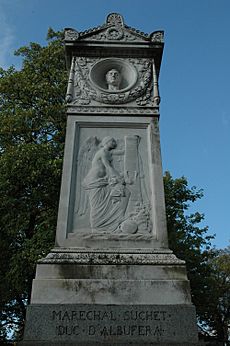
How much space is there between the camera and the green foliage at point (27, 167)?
13.3m

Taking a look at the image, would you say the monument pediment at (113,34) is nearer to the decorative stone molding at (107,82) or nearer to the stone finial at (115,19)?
the stone finial at (115,19)

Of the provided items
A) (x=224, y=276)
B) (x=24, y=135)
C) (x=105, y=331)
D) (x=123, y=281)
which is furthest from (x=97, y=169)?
(x=224, y=276)

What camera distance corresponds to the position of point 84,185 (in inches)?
269

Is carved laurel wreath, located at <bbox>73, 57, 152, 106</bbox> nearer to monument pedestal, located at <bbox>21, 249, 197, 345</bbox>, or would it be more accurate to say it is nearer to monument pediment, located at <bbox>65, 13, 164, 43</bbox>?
monument pediment, located at <bbox>65, 13, 164, 43</bbox>

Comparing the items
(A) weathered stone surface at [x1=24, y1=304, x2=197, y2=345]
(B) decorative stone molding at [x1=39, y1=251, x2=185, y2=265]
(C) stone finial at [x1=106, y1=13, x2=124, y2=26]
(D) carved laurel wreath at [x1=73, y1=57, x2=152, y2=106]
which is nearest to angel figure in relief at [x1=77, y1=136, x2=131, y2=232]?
(B) decorative stone molding at [x1=39, y1=251, x2=185, y2=265]

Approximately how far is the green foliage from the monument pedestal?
712cm

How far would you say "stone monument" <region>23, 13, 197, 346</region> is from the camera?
518cm

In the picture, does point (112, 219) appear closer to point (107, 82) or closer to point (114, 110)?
point (114, 110)

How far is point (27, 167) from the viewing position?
1380cm

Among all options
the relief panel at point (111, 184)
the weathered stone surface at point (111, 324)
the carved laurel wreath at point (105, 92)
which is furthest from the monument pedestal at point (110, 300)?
the carved laurel wreath at point (105, 92)

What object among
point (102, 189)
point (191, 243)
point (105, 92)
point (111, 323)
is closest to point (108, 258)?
point (111, 323)

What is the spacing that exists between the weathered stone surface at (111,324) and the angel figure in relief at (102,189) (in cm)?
153

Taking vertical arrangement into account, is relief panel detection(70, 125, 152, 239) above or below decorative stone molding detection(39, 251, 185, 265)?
above

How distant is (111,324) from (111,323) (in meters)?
0.02
